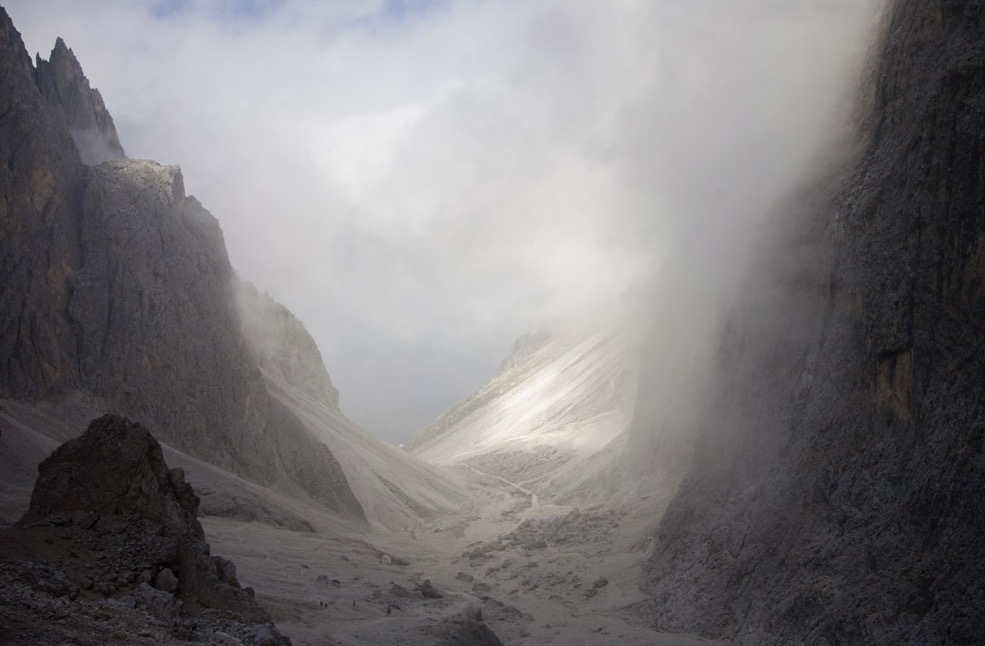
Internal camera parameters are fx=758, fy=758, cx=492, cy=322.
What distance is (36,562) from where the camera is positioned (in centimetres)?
890

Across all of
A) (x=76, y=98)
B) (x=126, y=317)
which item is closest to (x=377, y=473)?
(x=126, y=317)

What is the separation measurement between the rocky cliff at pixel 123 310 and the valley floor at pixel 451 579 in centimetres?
690

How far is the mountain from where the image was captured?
32562mm

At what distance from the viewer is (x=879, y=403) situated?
43.5ft

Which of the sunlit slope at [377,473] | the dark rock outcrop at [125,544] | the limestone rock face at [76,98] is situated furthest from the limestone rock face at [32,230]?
the dark rock outcrop at [125,544]

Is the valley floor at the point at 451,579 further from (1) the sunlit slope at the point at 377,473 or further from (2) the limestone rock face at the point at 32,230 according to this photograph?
(2) the limestone rock face at the point at 32,230

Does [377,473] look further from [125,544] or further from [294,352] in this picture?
[125,544]

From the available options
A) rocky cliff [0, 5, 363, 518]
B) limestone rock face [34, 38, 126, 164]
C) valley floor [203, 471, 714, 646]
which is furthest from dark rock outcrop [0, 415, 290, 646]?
limestone rock face [34, 38, 126, 164]

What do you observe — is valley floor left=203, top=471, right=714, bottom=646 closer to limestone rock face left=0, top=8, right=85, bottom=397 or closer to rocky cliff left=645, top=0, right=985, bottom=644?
rocky cliff left=645, top=0, right=985, bottom=644

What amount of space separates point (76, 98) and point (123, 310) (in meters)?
18.4

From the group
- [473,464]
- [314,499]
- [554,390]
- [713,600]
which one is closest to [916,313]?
[713,600]

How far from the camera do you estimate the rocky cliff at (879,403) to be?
11.2 meters

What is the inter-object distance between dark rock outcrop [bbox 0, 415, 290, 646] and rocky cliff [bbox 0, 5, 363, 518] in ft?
76.3

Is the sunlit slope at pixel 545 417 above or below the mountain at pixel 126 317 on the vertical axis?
above
